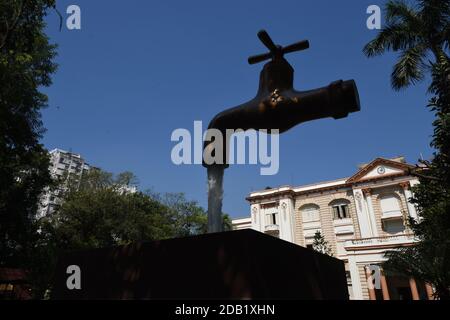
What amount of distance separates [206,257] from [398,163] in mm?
30836

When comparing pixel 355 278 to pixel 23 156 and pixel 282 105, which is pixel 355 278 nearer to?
pixel 23 156

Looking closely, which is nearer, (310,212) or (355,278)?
(355,278)

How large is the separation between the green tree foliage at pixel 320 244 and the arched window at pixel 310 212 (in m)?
2.24

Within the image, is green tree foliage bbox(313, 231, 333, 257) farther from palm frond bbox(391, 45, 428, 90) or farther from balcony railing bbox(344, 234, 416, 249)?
palm frond bbox(391, 45, 428, 90)

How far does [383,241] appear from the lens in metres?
25.9

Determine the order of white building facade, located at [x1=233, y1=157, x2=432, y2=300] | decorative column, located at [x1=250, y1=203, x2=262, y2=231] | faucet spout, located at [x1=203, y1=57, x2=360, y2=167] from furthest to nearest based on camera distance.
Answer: decorative column, located at [x1=250, y1=203, x2=262, y2=231] → white building facade, located at [x1=233, y1=157, x2=432, y2=300] → faucet spout, located at [x1=203, y1=57, x2=360, y2=167]

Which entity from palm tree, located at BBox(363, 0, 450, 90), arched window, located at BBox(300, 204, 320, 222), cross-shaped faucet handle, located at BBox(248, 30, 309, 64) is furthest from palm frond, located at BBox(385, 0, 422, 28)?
arched window, located at BBox(300, 204, 320, 222)

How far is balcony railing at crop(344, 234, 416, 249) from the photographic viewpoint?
25500mm

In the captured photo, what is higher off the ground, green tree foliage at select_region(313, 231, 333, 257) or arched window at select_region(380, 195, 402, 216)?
arched window at select_region(380, 195, 402, 216)

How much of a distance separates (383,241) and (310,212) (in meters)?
8.28

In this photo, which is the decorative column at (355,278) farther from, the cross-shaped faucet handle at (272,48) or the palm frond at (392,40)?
the cross-shaped faucet handle at (272,48)

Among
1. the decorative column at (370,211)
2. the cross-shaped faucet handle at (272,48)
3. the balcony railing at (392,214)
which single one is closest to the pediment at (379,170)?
the decorative column at (370,211)

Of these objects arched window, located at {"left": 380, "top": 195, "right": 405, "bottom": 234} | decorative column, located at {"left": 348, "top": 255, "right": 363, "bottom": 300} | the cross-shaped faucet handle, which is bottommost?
the cross-shaped faucet handle

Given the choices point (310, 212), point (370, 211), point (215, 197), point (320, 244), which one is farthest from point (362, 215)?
point (215, 197)
